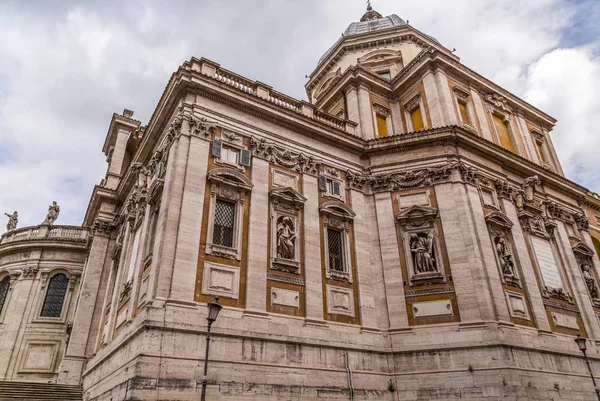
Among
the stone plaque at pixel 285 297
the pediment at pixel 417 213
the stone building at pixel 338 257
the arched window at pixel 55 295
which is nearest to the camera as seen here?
the stone building at pixel 338 257

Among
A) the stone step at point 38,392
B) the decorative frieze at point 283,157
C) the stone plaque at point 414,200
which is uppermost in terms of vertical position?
the decorative frieze at point 283,157

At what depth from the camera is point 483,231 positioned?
17.9m

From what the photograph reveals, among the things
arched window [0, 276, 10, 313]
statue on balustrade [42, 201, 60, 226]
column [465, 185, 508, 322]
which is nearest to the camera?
column [465, 185, 508, 322]

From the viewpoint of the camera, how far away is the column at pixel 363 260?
16.5 metres

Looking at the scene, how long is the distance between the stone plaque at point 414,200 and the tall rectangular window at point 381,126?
466 centimetres

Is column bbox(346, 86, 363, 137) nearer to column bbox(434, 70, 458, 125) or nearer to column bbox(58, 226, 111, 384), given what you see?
column bbox(434, 70, 458, 125)

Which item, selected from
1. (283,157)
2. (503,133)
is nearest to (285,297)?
(283,157)

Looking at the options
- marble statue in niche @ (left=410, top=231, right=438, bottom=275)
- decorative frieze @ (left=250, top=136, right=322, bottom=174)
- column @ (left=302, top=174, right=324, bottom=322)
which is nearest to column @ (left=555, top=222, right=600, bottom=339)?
marble statue in niche @ (left=410, top=231, right=438, bottom=275)

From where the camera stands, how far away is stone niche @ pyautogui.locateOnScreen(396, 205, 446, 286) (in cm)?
1712

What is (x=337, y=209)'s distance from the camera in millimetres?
18016

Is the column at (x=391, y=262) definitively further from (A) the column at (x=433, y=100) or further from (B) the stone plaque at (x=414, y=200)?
(A) the column at (x=433, y=100)

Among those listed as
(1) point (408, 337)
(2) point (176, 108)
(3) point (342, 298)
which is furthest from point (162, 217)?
(1) point (408, 337)

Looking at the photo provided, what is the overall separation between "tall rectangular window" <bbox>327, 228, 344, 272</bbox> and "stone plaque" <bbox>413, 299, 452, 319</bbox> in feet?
10.7

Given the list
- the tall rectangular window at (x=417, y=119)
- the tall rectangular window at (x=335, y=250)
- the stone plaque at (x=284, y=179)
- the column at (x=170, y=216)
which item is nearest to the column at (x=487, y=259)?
the tall rectangular window at (x=417, y=119)
